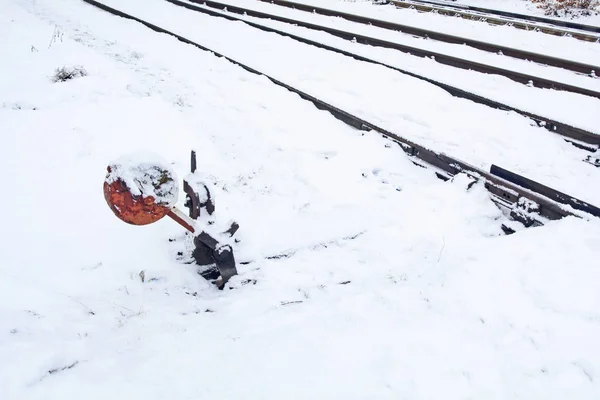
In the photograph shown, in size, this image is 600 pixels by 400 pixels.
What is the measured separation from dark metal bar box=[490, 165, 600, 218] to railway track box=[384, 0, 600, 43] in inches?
362

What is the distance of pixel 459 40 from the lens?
11297 millimetres

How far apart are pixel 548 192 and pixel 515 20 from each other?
11328 millimetres

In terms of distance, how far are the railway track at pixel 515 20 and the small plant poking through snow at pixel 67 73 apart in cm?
1156

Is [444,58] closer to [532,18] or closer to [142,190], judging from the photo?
[532,18]

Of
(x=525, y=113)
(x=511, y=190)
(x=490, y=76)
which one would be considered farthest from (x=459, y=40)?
(x=511, y=190)

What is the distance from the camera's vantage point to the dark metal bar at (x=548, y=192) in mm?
4258

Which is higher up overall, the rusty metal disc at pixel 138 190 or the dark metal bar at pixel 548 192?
the rusty metal disc at pixel 138 190

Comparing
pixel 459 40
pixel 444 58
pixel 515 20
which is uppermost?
pixel 515 20

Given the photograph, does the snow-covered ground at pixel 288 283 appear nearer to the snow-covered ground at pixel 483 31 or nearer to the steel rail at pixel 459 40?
the steel rail at pixel 459 40

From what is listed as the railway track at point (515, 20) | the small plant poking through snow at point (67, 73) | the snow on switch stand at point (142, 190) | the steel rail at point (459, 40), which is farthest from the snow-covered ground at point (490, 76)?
the snow on switch stand at point (142, 190)

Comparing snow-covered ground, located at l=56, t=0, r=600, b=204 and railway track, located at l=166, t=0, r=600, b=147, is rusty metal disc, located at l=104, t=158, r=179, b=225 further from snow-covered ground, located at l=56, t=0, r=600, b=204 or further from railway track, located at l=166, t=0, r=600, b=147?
railway track, located at l=166, t=0, r=600, b=147

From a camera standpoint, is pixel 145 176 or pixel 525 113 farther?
pixel 525 113

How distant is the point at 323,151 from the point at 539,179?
2.78m

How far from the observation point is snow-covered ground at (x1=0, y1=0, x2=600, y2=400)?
2.82m
